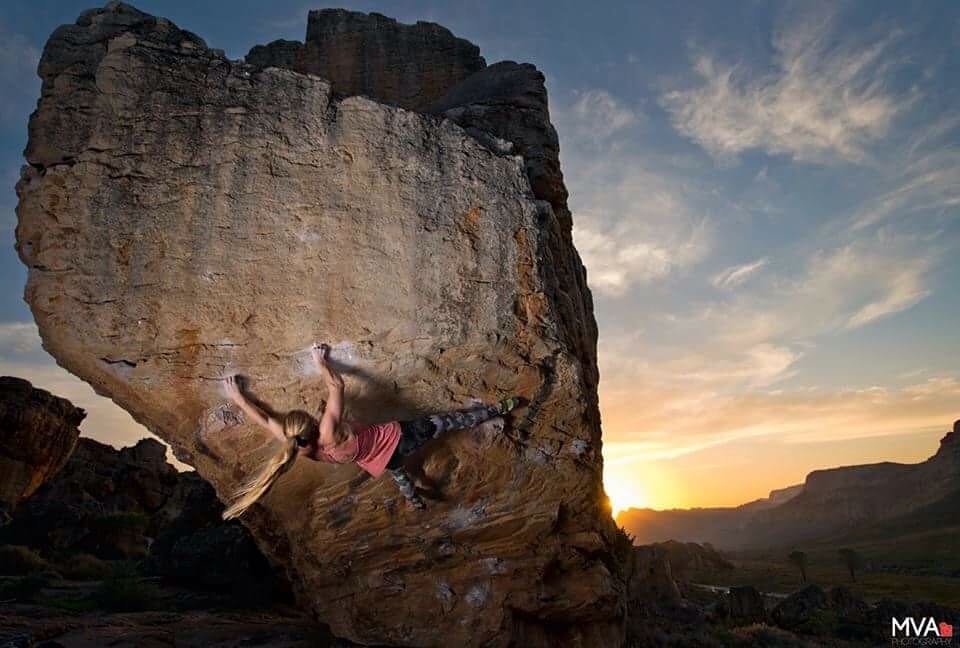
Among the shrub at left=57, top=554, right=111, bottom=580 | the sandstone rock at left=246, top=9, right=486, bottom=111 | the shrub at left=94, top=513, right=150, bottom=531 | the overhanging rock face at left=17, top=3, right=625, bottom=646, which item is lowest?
the shrub at left=57, top=554, right=111, bottom=580

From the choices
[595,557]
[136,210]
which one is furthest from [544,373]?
[136,210]

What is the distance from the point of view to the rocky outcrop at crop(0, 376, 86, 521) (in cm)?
1720

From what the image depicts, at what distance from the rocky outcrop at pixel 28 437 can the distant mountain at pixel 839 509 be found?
189ft

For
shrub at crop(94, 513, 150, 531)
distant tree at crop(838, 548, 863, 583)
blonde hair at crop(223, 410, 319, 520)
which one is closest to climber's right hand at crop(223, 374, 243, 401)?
blonde hair at crop(223, 410, 319, 520)

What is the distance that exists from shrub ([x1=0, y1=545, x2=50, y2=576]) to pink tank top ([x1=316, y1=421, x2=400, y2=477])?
12897 millimetres

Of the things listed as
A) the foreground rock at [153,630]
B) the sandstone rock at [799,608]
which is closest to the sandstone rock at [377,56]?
the foreground rock at [153,630]

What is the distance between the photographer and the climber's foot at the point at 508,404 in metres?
5.26

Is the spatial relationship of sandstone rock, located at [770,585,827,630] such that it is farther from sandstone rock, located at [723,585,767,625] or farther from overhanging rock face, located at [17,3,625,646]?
overhanging rock face, located at [17,3,625,646]

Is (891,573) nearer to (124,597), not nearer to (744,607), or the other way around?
(744,607)

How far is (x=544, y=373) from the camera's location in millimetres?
5242

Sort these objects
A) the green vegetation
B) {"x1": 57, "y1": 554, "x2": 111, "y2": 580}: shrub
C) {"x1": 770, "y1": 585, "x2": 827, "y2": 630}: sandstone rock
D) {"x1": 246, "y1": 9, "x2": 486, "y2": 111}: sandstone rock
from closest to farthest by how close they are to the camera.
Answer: {"x1": 246, "y1": 9, "x2": 486, "y2": 111}: sandstone rock → {"x1": 57, "y1": 554, "x2": 111, "y2": 580}: shrub → {"x1": 770, "y1": 585, "x2": 827, "y2": 630}: sandstone rock → the green vegetation

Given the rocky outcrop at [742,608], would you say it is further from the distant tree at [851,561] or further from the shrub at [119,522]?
the distant tree at [851,561]
